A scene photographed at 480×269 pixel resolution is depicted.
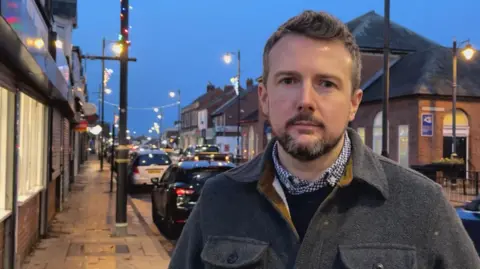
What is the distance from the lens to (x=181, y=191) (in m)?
11.7

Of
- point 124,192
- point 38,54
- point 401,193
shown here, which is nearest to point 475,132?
point 124,192

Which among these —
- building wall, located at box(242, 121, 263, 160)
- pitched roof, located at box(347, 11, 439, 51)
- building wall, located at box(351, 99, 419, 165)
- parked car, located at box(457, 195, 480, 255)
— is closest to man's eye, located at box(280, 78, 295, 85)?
parked car, located at box(457, 195, 480, 255)

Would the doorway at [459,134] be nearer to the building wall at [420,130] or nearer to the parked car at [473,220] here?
the building wall at [420,130]

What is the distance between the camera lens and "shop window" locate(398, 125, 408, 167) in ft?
102

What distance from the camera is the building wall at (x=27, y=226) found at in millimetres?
8133

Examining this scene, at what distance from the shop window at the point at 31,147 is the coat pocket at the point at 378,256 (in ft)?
23.4

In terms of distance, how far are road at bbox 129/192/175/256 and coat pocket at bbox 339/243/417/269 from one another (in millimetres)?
8259

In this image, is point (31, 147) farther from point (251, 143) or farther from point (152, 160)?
point (251, 143)

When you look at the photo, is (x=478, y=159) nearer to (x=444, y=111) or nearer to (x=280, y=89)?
(x=444, y=111)

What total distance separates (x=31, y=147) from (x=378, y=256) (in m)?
9.09

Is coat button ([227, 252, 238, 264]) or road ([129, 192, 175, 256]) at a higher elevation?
coat button ([227, 252, 238, 264])

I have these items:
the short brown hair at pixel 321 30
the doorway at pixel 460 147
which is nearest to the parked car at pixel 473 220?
the short brown hair at pixel 321 30

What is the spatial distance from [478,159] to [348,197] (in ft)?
104

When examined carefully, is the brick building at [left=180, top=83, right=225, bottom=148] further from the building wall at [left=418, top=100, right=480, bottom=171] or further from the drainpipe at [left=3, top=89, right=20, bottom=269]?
the drainpipe at [left=3, top=89, right=20, bottom=269]
